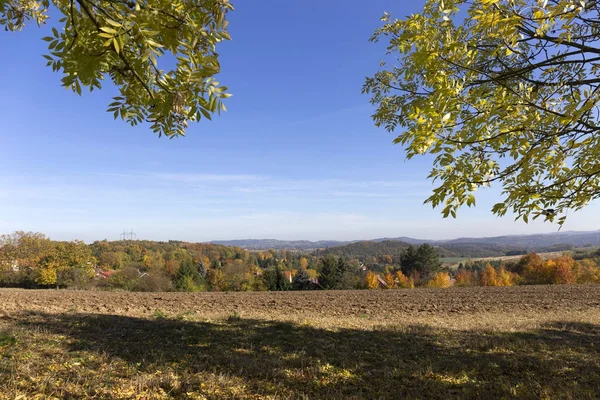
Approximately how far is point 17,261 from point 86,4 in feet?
191

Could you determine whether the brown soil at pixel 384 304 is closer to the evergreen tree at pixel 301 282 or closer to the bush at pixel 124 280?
the bush at pixel 124 280

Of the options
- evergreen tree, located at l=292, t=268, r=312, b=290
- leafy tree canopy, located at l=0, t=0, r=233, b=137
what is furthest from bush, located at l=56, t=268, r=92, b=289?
leafy tree canopy, located at l=0, t=0, r=233, b=137

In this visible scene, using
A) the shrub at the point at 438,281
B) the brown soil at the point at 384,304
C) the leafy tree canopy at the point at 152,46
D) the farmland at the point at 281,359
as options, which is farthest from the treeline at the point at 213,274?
the leafy tree canopy at the point at 152,46

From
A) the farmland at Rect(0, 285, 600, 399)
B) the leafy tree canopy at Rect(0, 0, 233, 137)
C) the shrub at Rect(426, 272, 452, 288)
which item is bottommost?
the shrub at Rect(426, 272, 452, 288)

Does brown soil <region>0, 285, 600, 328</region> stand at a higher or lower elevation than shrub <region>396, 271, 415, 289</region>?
higher

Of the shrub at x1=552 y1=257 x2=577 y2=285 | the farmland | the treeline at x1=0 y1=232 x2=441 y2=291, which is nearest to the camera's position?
the farmland

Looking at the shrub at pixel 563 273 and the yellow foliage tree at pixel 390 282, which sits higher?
the shrub at pixel 563 273

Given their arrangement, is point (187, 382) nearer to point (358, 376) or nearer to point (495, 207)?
point (358, 376)

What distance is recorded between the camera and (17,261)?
44812 millimetres

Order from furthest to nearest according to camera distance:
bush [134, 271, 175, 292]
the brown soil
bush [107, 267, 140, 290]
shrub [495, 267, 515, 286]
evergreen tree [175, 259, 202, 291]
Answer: shrub [495, 267, 515, 286] < evergreen tree [175, 259, 202, 291] < bush [107, 267, 140, 290] < bush [134, 271, 175, 292] < the brown soil

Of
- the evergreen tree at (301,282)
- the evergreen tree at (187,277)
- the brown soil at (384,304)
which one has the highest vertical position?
the brown soil at (384,304)

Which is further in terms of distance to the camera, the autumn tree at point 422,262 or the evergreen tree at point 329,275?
the autumn tree at point 422,262

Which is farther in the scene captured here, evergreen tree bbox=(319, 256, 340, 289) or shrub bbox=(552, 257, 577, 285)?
evergreen tree bbox=(319, 256, 340, 289)

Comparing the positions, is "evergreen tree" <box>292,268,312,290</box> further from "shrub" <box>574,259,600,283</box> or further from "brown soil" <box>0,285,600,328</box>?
"shrub" <box>574,259,600,283</box>
